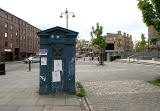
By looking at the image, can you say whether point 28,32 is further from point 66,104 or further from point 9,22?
point 66,104

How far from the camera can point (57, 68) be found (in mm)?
6398

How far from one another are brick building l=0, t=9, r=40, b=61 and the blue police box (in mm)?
42297

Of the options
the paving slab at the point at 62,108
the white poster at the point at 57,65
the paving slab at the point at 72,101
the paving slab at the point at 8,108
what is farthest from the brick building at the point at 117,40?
the paving slab at the point at 8,108

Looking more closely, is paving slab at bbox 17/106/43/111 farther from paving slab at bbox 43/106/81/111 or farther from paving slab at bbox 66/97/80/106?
paving slab at bbox 66/97/80/106

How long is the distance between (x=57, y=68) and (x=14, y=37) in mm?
50337

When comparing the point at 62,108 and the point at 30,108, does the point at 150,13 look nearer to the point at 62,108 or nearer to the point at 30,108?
the point at 62,108

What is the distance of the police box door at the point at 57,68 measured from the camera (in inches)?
253

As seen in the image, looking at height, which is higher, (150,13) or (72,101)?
(150,13)

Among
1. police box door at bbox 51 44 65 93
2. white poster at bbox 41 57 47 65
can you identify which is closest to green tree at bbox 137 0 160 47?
police box door at bbox 51 44 65 93

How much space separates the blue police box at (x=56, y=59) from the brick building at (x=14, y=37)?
139ft

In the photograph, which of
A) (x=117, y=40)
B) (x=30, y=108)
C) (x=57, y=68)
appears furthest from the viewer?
(x=117, y=40)

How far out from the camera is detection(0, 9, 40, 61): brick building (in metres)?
45.6

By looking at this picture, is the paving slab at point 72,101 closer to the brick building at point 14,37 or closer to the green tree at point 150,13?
the green tree at point 150,13

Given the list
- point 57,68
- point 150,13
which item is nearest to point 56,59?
point 57,68
